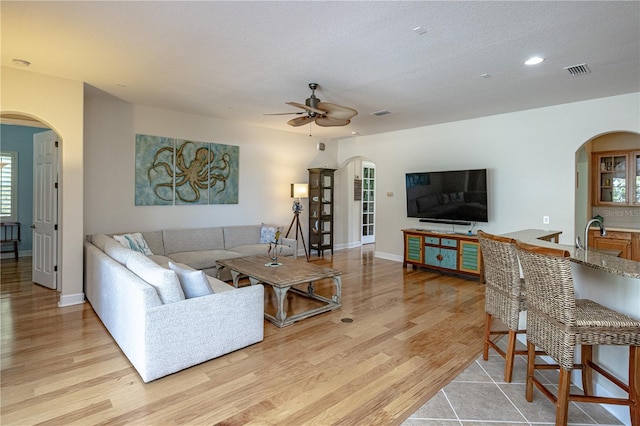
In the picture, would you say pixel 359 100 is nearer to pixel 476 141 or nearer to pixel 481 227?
pixel 476 141

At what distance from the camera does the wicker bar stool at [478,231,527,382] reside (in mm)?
2469

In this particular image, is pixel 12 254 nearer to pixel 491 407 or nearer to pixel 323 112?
pixel 323 112

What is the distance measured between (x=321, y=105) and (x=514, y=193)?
3774 mm

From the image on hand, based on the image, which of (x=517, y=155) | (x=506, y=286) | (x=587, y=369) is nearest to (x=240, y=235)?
(x=506, y=286)

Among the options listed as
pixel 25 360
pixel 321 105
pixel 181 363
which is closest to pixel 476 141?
pixel 321 105

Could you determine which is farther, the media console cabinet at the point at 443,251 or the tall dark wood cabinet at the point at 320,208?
Answer: the tall dark wood cabinet at the point at 320,208

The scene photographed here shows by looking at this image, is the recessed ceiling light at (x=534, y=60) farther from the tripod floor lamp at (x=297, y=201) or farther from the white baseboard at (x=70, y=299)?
the white baseboard at (x=70, y=299)

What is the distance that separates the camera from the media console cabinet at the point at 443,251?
18.3 feet

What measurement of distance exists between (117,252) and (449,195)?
515 cm

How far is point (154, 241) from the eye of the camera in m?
5.26

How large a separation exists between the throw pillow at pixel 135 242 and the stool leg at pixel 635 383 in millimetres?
5064

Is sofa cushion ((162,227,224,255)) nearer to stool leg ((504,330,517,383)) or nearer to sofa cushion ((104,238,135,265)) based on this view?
sofa cushion ((104,238,135,265))

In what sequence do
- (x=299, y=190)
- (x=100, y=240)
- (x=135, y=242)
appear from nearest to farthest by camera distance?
(x=100, y=240)
(x=135, y=242)
(x=299, y=190)

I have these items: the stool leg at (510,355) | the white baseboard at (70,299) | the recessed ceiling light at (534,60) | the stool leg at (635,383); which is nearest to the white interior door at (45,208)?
the white baseboard at (70,299)
